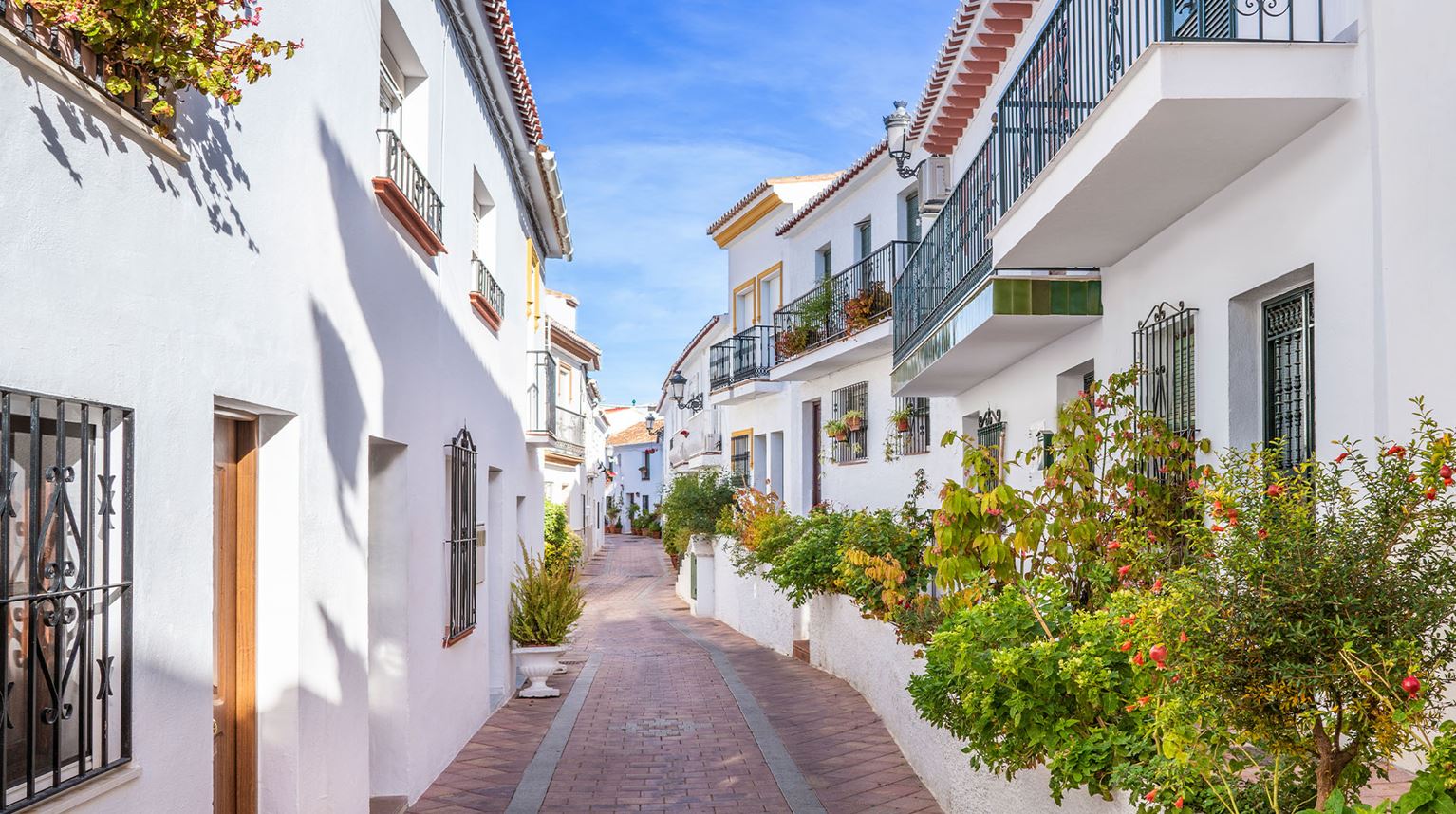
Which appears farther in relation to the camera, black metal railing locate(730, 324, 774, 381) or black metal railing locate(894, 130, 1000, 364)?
black metal railing locate(730, 324, 774, 381)

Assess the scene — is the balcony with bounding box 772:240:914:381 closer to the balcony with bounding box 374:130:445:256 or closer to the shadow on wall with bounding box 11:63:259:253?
the balcony with bounding box 374:130:445:256

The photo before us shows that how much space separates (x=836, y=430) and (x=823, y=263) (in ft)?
13.2

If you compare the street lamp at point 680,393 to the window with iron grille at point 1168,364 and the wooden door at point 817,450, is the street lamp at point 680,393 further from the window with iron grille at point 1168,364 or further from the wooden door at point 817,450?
the window with iron grille at point 1168,364

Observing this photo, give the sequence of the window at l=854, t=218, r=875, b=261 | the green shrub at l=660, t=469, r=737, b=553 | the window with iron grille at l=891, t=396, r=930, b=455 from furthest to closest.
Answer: the green shrub at l=660, t=469, r=737, b=553
the window at l=854, t=218, r=875, b=261
the window with iron grille at l=891, t=396, r=930, b=455

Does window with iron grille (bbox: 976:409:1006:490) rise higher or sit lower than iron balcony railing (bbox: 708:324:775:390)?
lower

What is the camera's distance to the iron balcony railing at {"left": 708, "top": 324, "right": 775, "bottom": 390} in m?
22.6

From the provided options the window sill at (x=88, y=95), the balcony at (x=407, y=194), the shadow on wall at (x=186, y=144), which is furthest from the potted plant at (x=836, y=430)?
the window sill at (x=88, y=95)

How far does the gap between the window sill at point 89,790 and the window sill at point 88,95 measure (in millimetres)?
2054

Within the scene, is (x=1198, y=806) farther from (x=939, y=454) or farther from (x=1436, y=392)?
(x=939, y=454)

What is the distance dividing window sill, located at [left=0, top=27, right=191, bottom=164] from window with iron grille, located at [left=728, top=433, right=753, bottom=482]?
20.5 m

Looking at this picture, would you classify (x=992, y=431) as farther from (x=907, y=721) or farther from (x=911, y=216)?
(x=911, y=216)

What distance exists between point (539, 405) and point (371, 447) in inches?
320

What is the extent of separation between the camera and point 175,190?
4.13m

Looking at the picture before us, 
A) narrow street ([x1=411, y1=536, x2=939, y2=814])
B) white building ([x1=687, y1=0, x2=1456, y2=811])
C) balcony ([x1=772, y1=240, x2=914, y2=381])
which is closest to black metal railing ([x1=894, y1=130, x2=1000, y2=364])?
white building ([x1=687, y1=0, x2=1456, y2=811])
